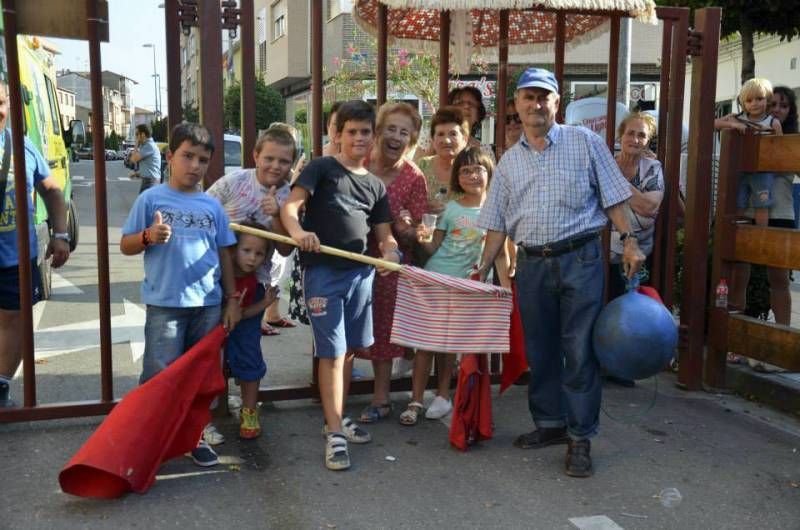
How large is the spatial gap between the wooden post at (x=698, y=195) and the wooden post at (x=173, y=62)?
318 cm

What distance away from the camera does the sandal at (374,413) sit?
4.80 meters

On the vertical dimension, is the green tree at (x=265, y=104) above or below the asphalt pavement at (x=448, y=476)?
above

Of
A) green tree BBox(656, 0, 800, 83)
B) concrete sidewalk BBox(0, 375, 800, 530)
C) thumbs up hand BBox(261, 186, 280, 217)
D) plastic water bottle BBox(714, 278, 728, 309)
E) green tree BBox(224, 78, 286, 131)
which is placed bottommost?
concrete sidewalk BBox(0, 375, 800, 530)

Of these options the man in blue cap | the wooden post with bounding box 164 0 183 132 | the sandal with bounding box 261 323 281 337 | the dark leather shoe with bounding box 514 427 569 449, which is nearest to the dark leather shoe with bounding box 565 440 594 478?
the man in blue cap

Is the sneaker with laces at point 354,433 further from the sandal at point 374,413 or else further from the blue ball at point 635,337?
the blue ball at point 635,337

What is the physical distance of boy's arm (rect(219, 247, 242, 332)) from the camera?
4152mm

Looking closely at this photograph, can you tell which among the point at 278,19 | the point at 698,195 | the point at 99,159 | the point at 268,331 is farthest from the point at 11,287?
the point at 278,19

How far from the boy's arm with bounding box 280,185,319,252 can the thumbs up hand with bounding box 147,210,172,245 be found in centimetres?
58

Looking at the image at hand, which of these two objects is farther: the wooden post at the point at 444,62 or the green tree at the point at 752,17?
the green tree at the point at 752,17

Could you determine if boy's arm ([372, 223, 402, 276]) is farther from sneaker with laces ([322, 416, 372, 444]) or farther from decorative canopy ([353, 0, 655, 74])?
decorative canopy ([353, 0, 655, 74])

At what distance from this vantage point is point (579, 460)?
4.09 m

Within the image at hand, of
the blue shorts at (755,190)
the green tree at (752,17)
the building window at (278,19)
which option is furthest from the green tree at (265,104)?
the blue shorts at (755,190)

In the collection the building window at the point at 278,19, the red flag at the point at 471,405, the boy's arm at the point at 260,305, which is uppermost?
the building window at the point at 278,19

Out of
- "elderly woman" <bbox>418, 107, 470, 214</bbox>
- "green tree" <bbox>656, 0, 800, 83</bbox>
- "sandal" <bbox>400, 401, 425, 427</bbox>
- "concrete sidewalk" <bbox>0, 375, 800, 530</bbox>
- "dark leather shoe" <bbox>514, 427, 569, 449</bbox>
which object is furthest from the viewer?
"green tree" <bbox>656, 0, 800, 83</bbox>
